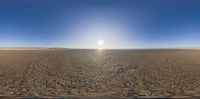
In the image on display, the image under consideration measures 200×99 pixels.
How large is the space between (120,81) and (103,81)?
1125 mm

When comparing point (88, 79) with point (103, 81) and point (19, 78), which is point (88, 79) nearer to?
point (103, 81)

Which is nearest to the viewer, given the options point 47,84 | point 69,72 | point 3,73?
point 47,84

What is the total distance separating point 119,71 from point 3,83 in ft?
30.6

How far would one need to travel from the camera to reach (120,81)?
15.4 meters

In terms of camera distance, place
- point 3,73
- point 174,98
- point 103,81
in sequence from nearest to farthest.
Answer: point 174,98
point 103,81
point 3,73

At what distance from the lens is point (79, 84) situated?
566 inches

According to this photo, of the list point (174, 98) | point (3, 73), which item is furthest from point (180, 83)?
point (3, 73)

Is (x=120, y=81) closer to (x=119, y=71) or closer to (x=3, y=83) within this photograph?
(x=119, y=71)

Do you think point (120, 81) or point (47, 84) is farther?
point (120, 81)

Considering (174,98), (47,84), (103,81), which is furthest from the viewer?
(103,81)

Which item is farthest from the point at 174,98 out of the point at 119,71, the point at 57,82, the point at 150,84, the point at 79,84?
the point at 119,71

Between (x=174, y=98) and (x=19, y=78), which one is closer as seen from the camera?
(x=174, y=98)

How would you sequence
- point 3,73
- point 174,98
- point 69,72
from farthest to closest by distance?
point 69,72, point 3,73, point 174,98

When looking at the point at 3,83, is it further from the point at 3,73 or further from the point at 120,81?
the point at 120,81
